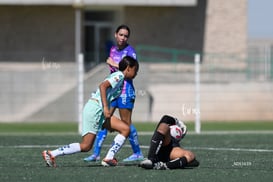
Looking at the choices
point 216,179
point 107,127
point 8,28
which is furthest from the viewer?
point 8,28

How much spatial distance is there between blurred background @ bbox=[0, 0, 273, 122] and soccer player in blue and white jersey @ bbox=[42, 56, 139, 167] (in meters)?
15.1

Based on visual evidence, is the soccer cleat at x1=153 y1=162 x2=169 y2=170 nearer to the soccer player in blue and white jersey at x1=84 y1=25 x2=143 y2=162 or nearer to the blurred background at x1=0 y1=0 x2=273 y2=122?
the soccer player in blue and white jersey at x1=84 y1=25 x2=143 y2=162

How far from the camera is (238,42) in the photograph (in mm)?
36156

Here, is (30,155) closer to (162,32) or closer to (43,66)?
(43,66)

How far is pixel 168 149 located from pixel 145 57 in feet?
73.8

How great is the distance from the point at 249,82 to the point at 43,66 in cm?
741

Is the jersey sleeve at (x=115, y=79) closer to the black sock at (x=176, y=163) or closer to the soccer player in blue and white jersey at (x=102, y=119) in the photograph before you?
the soccer player in blue and white jersey at (x=102, y=119)

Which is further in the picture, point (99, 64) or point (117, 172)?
point (99, 64)

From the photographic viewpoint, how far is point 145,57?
3459 cm

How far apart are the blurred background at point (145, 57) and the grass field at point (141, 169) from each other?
970cm

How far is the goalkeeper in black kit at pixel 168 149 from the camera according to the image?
12.0 metres

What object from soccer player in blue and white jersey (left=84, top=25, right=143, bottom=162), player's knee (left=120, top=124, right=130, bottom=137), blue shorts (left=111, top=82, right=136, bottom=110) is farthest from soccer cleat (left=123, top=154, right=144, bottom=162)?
player's knee (left=120, top=124, right=130, bottom=137)


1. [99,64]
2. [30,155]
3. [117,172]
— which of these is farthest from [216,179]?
[99,64]

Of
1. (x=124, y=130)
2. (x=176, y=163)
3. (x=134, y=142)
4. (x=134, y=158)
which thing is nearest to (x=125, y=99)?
(x=134, y=142)
